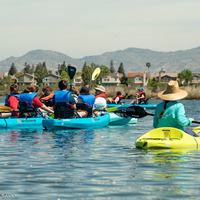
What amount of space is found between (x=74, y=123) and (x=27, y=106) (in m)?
1.81

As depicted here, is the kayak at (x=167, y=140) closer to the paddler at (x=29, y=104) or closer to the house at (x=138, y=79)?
the paddler at (x=29, y=104)

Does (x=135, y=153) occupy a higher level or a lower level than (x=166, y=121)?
lower

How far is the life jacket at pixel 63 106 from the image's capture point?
53.3ft

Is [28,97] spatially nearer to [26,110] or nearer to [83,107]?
[26,110]

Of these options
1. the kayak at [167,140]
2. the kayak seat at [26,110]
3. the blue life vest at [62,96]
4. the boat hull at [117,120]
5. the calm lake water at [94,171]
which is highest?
the blue life vest at [62,96]

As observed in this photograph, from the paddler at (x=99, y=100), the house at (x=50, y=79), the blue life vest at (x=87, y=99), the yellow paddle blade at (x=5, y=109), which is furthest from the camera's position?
the house at (x=50, y=79)

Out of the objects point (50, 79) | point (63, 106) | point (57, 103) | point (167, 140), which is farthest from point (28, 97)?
point (50, 79)

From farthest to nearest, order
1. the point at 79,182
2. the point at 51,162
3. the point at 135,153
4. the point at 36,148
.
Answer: the point at 36,148, the point at 135,153, the point at 51,162, the point at 79,182

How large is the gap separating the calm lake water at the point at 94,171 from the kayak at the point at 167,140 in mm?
160

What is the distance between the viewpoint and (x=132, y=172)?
8742 millimetres

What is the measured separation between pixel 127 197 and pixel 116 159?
3.31 meters

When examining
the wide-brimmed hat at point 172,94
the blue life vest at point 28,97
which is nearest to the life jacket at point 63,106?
the blue life vest at point 28,97

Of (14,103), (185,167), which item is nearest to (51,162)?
(185,167)

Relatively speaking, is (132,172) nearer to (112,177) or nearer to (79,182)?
(112,177)
